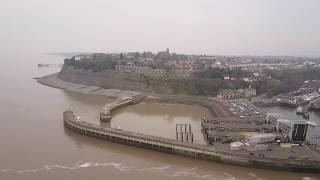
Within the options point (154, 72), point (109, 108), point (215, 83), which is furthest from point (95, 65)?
point (109, 108)

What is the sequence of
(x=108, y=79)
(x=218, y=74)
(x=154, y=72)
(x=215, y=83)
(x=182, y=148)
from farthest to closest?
(x=154, y=72), (x=108, y=79), (x=218, y=74), (x=215, y=83), (x=182, y=148)

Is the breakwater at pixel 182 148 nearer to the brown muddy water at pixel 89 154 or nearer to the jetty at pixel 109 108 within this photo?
the brown muddy water at pixel 89 154

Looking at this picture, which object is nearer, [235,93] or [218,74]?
[235,93]

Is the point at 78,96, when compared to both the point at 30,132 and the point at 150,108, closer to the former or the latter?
the point at 150,108

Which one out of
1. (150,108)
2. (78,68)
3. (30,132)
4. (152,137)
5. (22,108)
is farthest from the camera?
(78,68)

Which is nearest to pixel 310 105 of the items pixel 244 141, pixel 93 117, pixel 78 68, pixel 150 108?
pixel 150 108

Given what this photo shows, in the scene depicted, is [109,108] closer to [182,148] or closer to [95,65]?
[182,148]

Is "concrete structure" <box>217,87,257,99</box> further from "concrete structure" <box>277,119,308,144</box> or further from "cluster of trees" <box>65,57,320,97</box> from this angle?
"concrete structure" <box>277,119,308,144</box>
